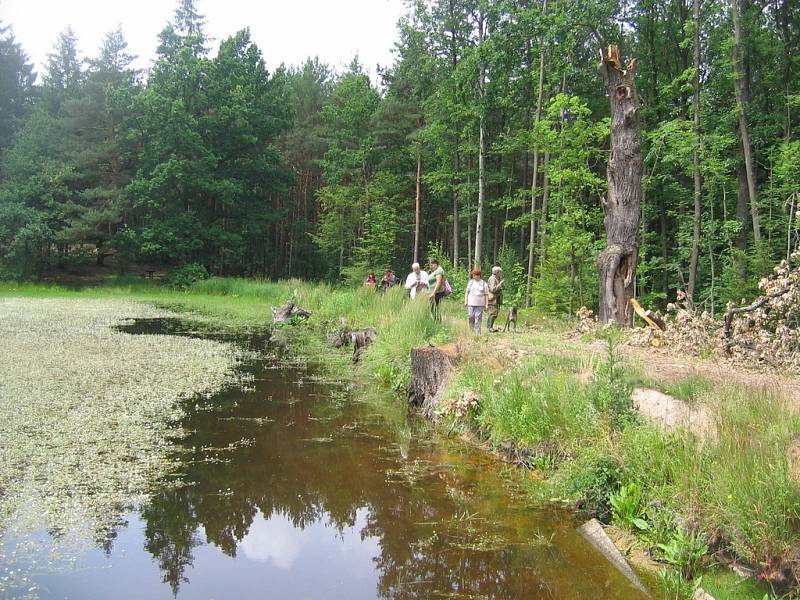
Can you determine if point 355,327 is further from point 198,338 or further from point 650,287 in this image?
point 650,287

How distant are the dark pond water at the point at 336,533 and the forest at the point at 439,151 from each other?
8.98 metres

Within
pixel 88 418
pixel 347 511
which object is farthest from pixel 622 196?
pixel 88 418

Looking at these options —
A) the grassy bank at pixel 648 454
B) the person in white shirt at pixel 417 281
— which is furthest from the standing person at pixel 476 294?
the grassy bank at pixel 648 454

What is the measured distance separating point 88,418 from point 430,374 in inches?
166

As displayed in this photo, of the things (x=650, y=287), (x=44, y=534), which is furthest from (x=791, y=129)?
(x=44, y=534)

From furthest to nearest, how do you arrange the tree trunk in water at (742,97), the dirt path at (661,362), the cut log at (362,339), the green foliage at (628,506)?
the tree trunk in water at (742,97), the cut log at (362,339), the dirt path at (661,362), the green foliage at (628,506)

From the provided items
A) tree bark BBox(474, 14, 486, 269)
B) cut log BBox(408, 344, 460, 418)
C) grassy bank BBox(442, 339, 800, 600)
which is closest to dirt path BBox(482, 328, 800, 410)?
grassy bank BBox(442, 339, 800, 600)

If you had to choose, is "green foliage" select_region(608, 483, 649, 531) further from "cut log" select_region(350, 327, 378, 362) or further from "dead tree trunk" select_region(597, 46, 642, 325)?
"cut log" select_region(350, 327, 378, 362)

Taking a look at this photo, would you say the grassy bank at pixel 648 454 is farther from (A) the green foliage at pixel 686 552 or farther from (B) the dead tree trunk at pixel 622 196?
(B) the dead tree trunk at pixel 622 196

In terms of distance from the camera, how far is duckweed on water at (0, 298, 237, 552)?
437cm

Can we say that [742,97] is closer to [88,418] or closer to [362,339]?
[362,339]

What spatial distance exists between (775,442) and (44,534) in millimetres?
4812

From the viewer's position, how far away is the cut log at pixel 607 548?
3705 mm

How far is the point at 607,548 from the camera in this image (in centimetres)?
405
